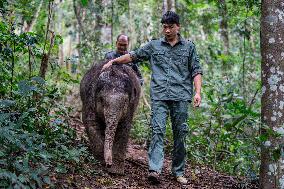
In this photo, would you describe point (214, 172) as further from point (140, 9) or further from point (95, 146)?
point (140, 9)

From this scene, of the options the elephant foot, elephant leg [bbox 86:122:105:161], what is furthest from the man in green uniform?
elephant leg [bbox 86:122:105:161]

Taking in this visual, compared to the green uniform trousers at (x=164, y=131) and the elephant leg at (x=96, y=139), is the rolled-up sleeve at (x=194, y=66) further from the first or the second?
the elephant leg at (x=96, y=139)

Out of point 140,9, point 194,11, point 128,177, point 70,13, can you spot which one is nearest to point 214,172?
point 128,177

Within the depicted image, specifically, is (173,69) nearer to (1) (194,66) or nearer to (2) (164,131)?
(1) (194,66)

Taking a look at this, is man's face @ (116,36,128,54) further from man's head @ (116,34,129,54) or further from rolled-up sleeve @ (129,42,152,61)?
rolled-up sleeve @ (129,42,152,61)

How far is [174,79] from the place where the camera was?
5988 millimetres

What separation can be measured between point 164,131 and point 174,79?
0.72 m

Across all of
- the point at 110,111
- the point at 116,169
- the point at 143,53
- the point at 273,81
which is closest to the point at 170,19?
the point at 143,53

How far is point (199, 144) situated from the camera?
836 cm

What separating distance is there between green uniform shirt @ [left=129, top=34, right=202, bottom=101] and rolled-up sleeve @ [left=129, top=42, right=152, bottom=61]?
0.15 ft

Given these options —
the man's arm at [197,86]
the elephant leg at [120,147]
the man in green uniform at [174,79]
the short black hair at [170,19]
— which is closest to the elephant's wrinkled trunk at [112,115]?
the elephant leg at [120,147]

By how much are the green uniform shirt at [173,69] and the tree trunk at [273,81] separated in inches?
46.3

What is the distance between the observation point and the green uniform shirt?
5.98m

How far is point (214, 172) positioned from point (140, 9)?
1359cm
